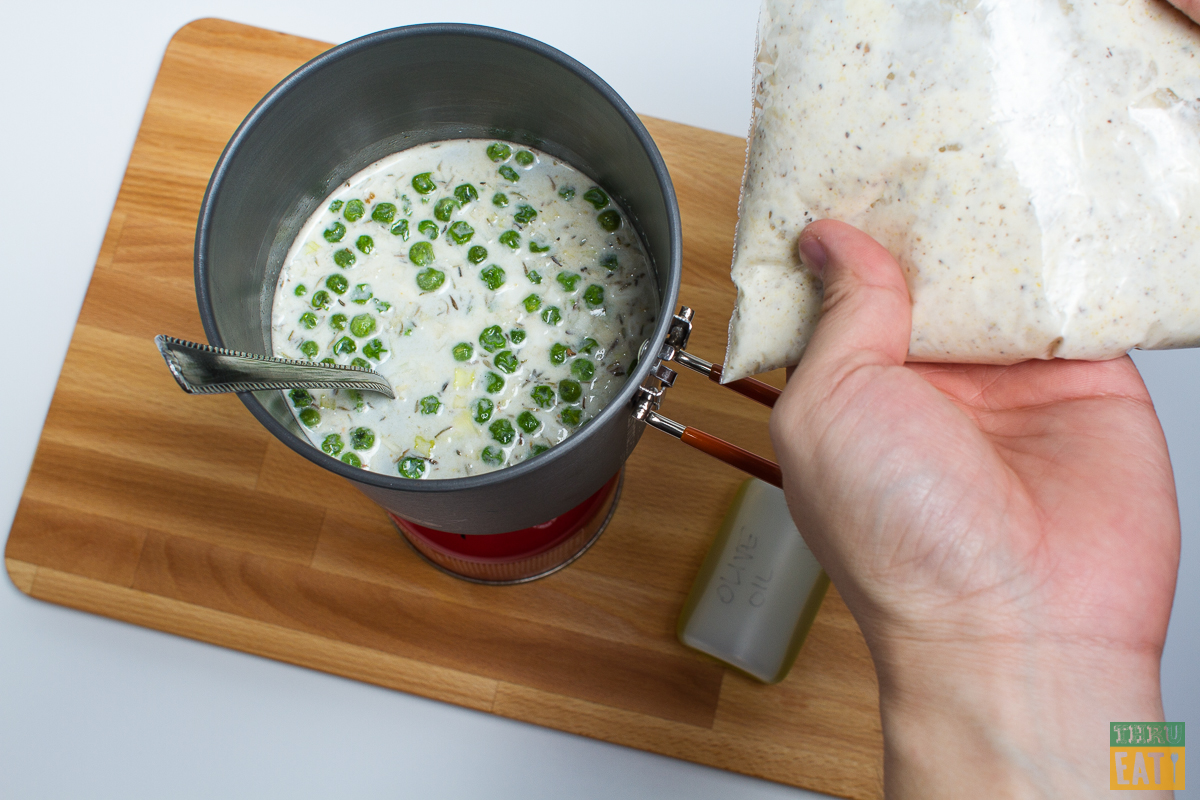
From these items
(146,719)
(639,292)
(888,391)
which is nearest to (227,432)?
(146,719)

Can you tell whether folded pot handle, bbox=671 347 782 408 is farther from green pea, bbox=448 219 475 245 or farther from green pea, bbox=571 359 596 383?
green pea, bbox=448 219 475 245

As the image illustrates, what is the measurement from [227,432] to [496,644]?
0.60 metres

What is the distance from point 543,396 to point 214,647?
0.82 m

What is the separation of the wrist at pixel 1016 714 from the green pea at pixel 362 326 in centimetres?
82

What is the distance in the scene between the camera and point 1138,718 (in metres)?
0.95

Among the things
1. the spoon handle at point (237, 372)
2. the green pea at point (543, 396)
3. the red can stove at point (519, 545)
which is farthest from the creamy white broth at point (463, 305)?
the red can stove at point (519, 545)

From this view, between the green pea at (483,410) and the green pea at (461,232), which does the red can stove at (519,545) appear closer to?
the green pea at (483,410)

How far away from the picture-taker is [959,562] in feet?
3.06

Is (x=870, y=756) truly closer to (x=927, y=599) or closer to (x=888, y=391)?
(x=927, y=599)

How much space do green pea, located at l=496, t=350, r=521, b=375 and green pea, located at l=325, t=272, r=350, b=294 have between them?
0.25 meters

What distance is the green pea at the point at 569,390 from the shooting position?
1119mm

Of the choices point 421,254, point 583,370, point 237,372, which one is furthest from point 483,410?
point 237,372

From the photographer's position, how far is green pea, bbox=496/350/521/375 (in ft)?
3.68

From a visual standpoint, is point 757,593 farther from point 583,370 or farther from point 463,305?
point 463,305
